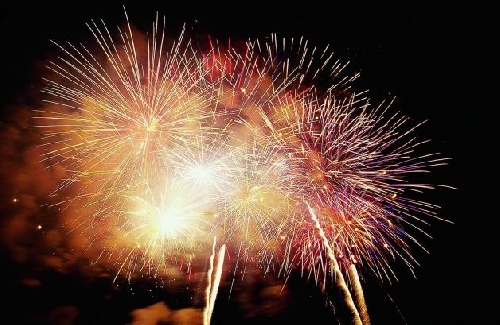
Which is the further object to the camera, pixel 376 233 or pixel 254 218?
pixel 254 218

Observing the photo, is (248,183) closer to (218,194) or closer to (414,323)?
(218,194)

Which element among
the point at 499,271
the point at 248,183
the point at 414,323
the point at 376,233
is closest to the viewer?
the point at 376,233

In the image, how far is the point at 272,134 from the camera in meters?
5.37

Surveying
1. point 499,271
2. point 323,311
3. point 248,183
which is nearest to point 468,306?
point 499,271

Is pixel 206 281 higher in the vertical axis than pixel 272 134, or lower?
lower

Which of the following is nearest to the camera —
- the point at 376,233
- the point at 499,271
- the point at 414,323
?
the point at 376,233

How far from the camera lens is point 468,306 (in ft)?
23.9

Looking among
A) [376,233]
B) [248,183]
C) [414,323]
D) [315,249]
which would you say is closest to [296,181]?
[248,183]

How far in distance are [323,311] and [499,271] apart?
4083mm

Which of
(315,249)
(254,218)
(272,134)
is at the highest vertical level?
(272,134)

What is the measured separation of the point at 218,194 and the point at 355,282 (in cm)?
285

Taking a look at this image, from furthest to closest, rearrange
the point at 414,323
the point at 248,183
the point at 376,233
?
1. the point at 414,323
2. the point at 248,183
3. the point at 376,233

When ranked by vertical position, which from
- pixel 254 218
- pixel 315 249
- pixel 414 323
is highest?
pixel 254 218

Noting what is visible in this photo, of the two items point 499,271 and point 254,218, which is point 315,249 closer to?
point 254,218
